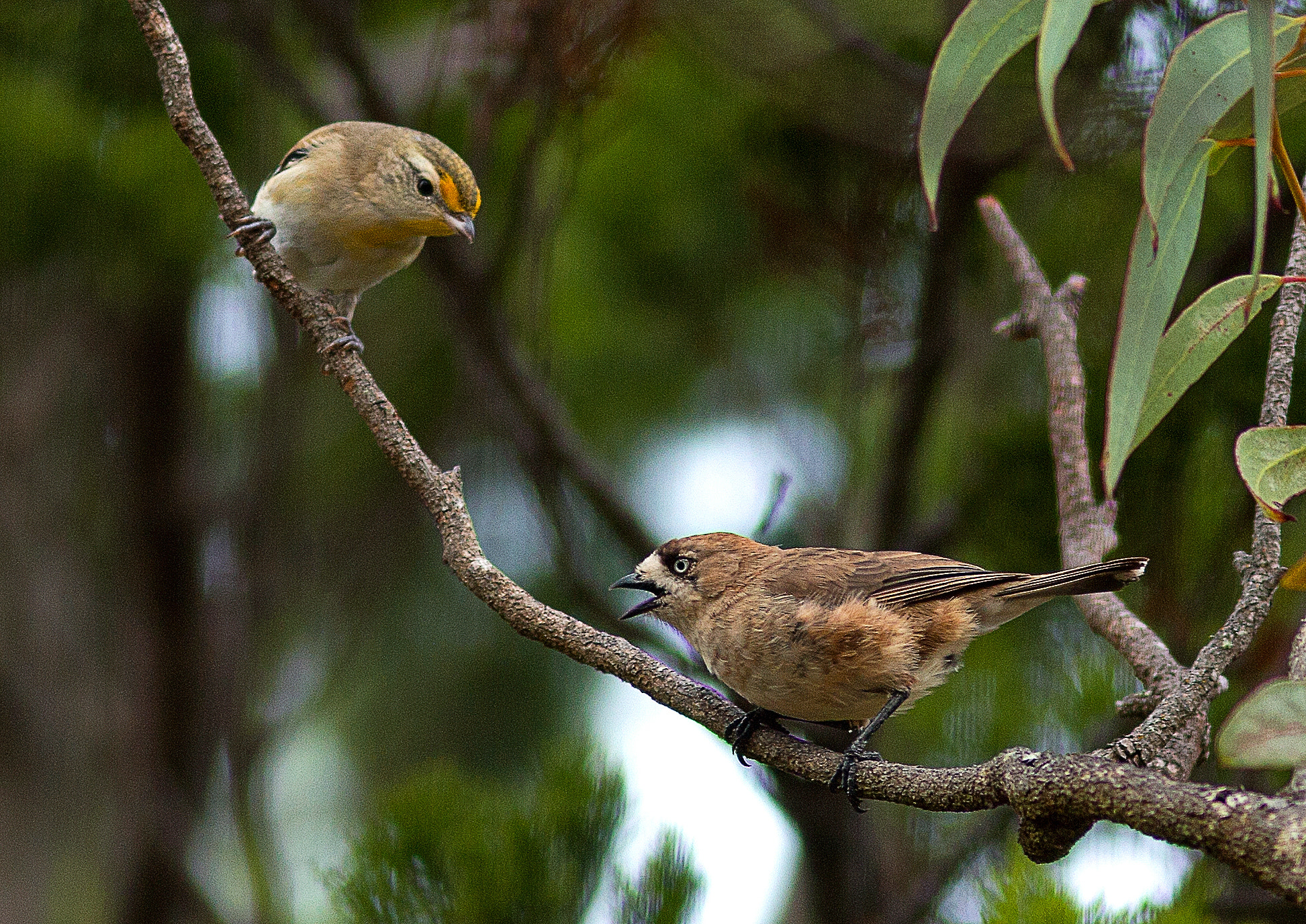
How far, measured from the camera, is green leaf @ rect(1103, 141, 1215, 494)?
1.42 m

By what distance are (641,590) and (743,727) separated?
932 millimetres

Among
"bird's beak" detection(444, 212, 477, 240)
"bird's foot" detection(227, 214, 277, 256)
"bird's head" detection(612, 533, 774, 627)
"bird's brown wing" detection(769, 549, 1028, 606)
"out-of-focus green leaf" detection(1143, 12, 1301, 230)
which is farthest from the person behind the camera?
"bird's beak" detection(444, 212, 477, 240)

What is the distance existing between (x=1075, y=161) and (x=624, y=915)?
308cm

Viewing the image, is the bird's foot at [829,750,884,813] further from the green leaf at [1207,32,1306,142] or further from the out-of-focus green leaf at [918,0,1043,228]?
the green leaf at [1207,32,1306,142]


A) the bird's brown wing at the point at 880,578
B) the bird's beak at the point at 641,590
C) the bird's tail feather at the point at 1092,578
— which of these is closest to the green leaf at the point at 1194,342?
the bird's tail feather at the point at 1092,578

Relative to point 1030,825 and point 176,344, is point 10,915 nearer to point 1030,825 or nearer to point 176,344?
point 176,344

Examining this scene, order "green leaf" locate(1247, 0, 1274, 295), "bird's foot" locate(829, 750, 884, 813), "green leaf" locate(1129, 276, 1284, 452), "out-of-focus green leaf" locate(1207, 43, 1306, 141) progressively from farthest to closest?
1. "bird's foot" locate(829, 750, 884, 813)
2. "green leaf" locate(1129, 276, 1284, 452)
3. "out-of-focus green leaf" locate(1207, 43, 1306, 141)
4. "green leaf" locate(1247, 0, 1274, 295)

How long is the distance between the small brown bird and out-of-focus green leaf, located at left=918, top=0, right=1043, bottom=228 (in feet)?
3.51

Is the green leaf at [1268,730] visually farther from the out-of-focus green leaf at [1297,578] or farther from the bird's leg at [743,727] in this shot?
the bird's leg at [743,727]

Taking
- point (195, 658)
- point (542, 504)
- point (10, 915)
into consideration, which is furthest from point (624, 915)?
point (10, 915)

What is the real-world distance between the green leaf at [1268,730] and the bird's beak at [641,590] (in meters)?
1.88

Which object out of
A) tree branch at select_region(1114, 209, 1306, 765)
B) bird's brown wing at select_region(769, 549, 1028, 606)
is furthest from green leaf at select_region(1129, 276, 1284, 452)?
bird's brown wing at select_region(769, 549, 1028, 606)

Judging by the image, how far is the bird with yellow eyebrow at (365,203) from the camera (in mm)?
3525

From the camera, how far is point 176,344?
6078mm
